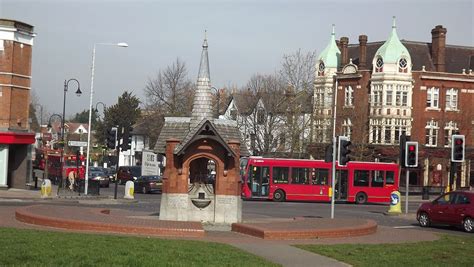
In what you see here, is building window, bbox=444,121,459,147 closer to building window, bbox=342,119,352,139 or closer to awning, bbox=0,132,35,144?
building window, bbox=342,119,352,139

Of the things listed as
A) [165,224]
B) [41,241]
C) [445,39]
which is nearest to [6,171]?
[165,224]

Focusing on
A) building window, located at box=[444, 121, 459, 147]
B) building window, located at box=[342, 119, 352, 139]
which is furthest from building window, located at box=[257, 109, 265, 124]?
building window, located at box=[444, 121, 459, 147]

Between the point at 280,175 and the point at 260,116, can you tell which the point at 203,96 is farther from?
the point at 260,116

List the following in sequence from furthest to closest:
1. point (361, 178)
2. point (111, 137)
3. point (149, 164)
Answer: point (149, 164) → point (361, 178) → point (111, 137)

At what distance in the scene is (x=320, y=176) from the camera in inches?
1852

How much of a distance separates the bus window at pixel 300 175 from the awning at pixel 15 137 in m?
17.4

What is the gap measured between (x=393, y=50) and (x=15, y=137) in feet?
134

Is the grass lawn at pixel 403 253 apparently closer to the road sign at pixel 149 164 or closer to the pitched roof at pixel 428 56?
the road sign at pixel 149 164

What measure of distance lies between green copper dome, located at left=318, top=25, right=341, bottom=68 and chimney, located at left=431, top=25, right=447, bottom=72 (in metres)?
10.3

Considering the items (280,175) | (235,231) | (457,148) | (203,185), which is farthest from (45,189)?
(457,148)

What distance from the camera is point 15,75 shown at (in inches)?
1767

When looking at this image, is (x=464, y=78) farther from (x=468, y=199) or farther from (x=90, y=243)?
(x=90, y=243)

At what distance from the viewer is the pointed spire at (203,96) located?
23859mm

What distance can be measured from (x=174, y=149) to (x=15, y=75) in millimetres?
25327
